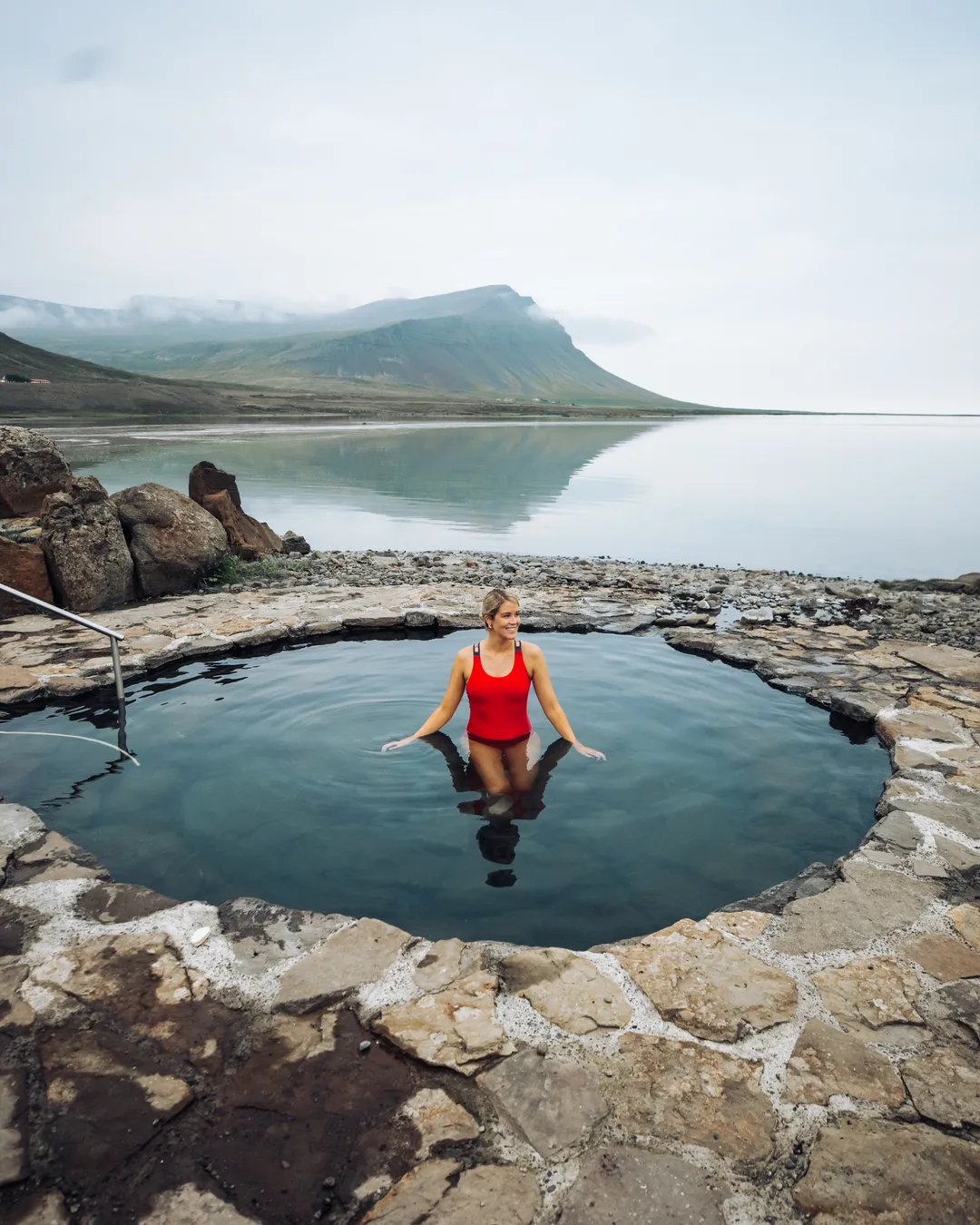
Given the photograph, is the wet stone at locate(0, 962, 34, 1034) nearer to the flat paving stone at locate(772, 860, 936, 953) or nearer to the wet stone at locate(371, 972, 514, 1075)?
the wet stone at locate(371, 972, 514, 1075)

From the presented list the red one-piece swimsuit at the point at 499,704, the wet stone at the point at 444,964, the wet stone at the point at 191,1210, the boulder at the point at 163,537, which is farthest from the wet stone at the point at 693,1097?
the boulder at the point at 163,537

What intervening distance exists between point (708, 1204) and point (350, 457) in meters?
38.1

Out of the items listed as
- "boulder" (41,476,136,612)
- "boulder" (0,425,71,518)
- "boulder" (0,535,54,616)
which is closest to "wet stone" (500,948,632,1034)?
"boulder" (41,476,136,612)

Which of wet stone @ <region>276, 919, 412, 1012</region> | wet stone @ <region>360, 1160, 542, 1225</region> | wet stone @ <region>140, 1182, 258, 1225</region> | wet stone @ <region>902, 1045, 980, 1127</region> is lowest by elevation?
wet stone @ <region>276, 919, 412, 1012</region>

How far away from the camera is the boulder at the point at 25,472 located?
993 centimetres

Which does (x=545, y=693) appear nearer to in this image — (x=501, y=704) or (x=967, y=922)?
(x=501, y=704)

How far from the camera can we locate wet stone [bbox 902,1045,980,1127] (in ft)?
8.56

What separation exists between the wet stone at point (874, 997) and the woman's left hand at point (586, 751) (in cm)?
265

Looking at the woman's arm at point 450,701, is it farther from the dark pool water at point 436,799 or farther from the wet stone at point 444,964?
the wet stone at point 444,964

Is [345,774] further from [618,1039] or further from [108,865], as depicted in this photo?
[618,1039]

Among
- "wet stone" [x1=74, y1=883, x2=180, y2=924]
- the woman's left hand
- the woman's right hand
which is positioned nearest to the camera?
"wet stone" [x1=74, y1=883, x2=180, y2=924]

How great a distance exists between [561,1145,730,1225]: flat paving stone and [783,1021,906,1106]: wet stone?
0.51 m

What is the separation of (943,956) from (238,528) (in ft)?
37.8

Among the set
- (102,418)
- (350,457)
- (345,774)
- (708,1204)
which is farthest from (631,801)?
(102,418)
